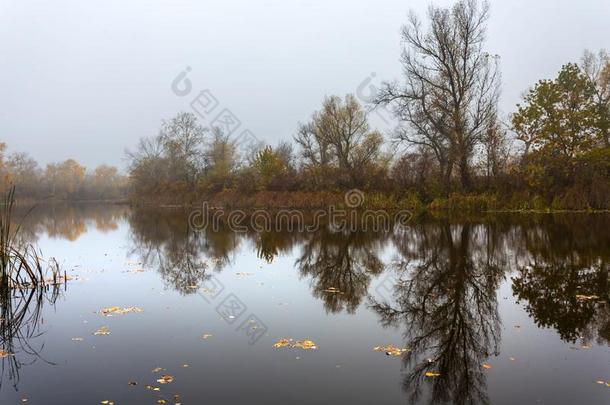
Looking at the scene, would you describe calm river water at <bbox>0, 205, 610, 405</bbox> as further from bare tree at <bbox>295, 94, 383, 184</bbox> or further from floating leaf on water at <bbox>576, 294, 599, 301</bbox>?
bare tree at <bbox>295, 94, 383, 184</bbox>

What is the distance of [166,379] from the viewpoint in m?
5.88

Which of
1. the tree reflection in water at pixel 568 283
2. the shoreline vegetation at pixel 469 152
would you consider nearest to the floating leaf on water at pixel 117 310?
the tree reflection in water at pixel 568 283

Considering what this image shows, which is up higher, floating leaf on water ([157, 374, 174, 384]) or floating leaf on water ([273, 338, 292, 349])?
floating leaf on water ([273, 338, 292, 349])

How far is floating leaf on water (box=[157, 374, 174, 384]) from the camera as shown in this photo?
19.0 feet

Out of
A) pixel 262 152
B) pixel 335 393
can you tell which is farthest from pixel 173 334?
pixel 262 152

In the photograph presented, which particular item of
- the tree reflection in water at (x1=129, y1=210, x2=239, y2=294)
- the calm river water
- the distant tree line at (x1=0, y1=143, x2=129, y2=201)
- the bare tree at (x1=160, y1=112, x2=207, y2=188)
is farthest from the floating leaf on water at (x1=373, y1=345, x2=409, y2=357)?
the distant tree line at (x1=0, y1=143, x2=129, y2=201)

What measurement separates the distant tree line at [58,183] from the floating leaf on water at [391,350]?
8984 cm

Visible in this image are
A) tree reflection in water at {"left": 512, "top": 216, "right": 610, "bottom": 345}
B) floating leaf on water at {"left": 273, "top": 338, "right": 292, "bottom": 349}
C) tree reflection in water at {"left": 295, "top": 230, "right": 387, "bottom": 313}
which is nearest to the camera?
floating leaf on water at {"left": 273, "top": 338, "right": 292, "bottom": 349}

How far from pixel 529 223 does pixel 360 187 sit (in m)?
17.3

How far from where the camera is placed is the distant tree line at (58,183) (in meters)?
87.3

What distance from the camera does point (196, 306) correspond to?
9.70m

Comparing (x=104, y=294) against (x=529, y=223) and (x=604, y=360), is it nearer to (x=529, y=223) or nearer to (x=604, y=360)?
(x=604, y=360)

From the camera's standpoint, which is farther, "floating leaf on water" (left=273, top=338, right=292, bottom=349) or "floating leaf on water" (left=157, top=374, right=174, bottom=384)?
"floating leaf on water" (left=273, top=338, right=292, bottom=349)

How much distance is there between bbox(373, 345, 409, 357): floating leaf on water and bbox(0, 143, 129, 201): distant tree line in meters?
89.8
